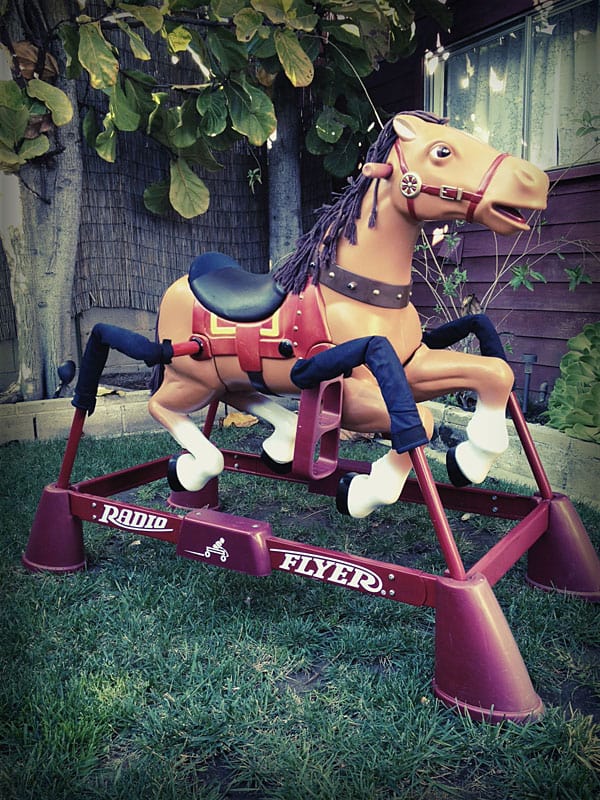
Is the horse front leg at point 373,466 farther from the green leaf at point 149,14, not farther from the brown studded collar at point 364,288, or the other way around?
the green leaf at point 149,14

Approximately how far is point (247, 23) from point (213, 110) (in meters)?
0.49

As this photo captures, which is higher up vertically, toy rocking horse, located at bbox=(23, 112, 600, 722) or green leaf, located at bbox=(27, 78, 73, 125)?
green leaf, located at bbox=(27, 78, 73, 125)

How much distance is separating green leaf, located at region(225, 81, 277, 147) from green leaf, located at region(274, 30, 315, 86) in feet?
1.24

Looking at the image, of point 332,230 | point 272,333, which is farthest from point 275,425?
point 332,230

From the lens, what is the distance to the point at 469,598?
3.70 ft

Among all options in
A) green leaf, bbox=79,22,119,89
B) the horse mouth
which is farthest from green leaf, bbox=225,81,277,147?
the horse mouth

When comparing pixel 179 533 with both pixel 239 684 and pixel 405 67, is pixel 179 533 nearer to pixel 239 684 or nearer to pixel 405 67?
pixel 239 684

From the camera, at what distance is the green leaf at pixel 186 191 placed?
3.23 meters

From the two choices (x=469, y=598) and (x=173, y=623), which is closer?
(x=469, y=598)

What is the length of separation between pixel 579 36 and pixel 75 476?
2.63 m

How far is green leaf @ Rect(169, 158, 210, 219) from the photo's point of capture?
3232mm

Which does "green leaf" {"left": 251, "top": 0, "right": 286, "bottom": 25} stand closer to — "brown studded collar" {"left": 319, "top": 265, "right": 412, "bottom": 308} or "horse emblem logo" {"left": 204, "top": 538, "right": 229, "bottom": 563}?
"brown studded collar" {"left": 319, "top": 265, "right": 412, "bottom": 308}

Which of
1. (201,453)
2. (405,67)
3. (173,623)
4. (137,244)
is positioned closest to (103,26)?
(137,244)

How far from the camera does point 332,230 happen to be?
1.45 metres
